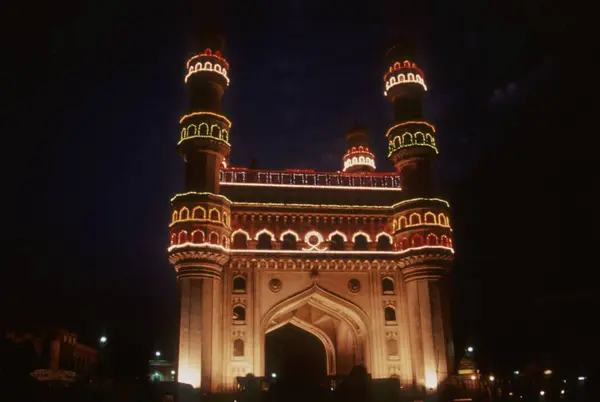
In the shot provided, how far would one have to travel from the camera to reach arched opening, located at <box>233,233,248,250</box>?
128 feet

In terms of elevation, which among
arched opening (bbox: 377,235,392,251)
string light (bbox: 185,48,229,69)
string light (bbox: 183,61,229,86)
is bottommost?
arched opening (bbox: 377,235,392,251)

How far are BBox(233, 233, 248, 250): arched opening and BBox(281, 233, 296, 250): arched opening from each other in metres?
2.41

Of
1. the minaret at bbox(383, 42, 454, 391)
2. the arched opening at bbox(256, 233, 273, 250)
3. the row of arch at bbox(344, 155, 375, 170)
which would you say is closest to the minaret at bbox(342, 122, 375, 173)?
the row of arch at bbox(344, 155, 375, 170)

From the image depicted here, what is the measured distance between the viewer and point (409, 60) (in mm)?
43406

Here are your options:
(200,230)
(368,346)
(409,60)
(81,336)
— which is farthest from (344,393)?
(81,336)

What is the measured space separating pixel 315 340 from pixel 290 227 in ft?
56.6

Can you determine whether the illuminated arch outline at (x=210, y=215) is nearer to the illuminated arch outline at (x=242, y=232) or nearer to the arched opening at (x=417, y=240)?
the illuminated arch outline at (x=242, y=232)

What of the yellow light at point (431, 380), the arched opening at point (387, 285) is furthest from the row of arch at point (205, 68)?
→ the yellow light at point (431, 380)

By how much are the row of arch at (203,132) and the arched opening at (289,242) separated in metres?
7.31

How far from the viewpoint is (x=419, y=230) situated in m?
38.6

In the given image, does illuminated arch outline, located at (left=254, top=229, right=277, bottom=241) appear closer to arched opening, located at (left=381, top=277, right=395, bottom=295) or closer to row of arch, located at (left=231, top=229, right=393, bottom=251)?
row of arch, located at (left=231, top=229, right=393, bottom=251)

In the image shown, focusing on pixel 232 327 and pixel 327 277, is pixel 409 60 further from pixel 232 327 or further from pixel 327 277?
pixel 232 327

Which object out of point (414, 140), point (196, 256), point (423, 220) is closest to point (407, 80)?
point (414, 140)

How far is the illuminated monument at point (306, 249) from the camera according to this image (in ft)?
117
